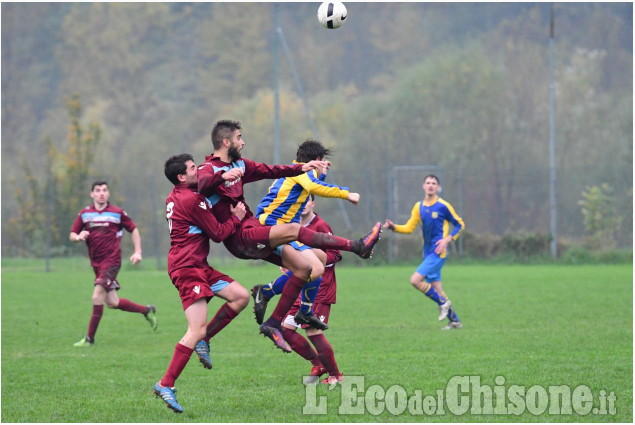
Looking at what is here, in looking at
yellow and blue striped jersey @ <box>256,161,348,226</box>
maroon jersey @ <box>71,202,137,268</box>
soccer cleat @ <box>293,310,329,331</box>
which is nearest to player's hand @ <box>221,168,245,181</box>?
yellow and blue striped jersey @ <box>256,161,348,226</box>

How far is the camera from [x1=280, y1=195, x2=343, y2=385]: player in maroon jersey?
26.8 ft

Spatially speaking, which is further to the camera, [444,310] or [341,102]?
[341,102]

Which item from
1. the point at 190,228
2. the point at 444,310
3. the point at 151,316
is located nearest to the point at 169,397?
the point at 190,228

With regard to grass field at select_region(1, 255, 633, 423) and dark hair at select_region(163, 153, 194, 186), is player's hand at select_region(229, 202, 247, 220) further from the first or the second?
grass field at select_region(1, 255, 633, 423)

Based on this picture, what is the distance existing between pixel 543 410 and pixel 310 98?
142ft

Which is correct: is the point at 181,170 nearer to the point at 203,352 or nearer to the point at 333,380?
the point at 203,352

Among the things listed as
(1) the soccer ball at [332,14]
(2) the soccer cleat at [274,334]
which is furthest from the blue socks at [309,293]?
(1) the soccer ball at [332,14]

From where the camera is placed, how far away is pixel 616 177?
3816cm

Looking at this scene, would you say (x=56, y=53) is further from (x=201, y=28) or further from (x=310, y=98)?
(x=310, y=98)

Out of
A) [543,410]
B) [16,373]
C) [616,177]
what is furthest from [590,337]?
[616,177]

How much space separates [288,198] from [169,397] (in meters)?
2.27

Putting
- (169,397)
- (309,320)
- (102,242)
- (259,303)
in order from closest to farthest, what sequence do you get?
(169,397) < (309,320) < (259,303) < (102,242)

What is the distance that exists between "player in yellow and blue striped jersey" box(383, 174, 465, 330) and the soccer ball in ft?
13.4

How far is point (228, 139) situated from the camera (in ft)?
25.0
